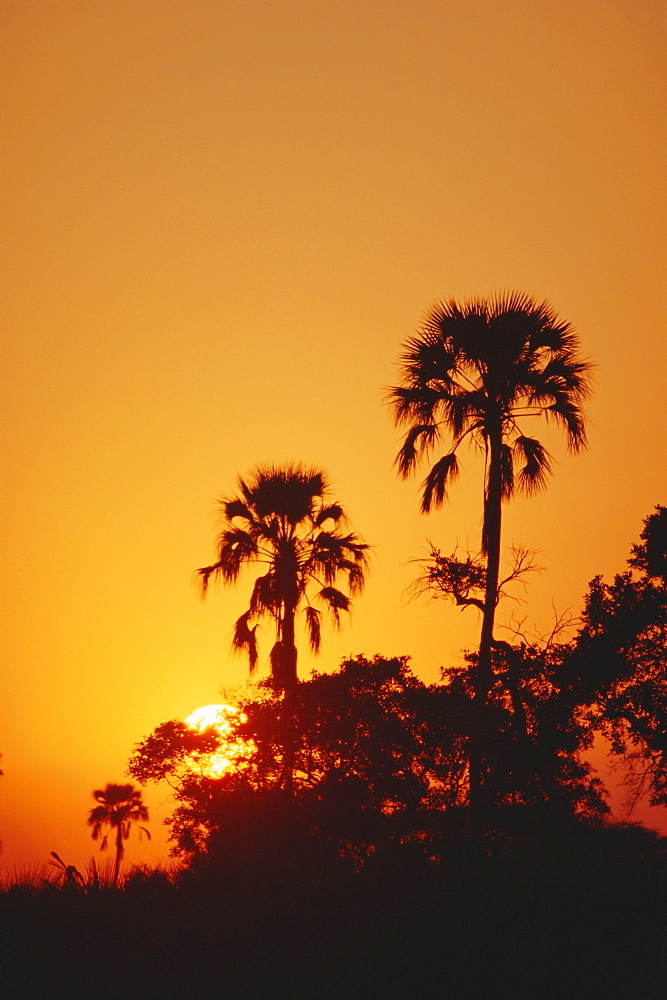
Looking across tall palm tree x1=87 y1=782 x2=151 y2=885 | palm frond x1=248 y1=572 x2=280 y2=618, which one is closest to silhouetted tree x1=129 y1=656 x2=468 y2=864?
palm frond x1=248 y1=572 x2=280 y2=618

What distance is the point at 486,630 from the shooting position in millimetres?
18609

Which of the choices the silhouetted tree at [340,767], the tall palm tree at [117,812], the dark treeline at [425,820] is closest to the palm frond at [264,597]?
the dark treeline at [425,820]

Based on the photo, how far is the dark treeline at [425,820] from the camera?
8.99 meters

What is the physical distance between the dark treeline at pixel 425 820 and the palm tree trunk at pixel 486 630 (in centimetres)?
5

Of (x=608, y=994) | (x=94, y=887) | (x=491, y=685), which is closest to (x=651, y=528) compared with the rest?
(x=491, y=685)

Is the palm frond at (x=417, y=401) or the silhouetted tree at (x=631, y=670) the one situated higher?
the palm frond at (x=417, y=401)

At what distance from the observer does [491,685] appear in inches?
731

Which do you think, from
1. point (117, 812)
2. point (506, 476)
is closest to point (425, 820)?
point (506, 476)

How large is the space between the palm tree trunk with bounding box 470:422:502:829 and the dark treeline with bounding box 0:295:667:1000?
0.05 metres

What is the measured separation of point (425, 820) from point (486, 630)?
398cm

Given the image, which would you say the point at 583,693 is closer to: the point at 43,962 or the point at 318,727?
the point at 318,727

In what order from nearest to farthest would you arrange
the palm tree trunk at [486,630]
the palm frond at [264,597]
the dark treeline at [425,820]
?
the dark treeline at [425,820], the palm tree trunk at [486,630], the palm frond at [264,597]

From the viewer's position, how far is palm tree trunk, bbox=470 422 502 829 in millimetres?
17047

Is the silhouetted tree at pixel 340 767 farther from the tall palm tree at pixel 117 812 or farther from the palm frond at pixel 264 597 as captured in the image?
the tall palm tree at pixel 117 812
